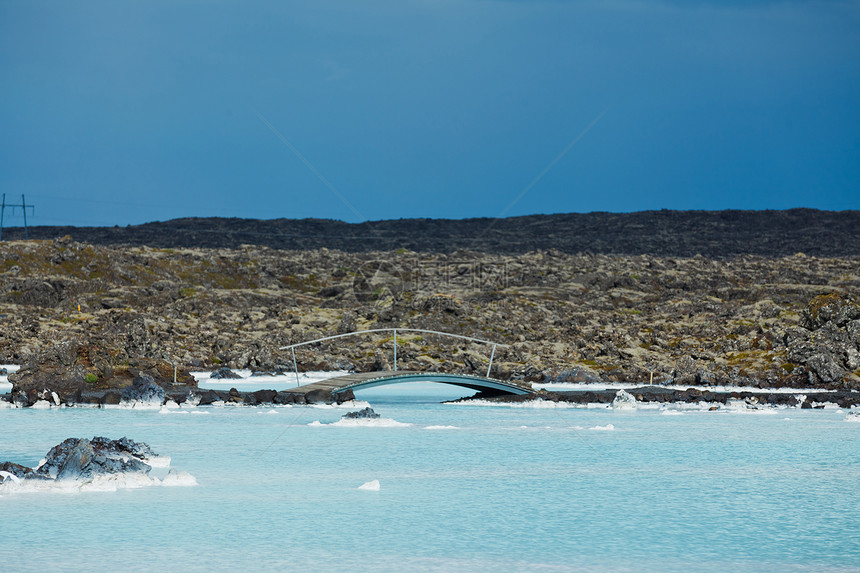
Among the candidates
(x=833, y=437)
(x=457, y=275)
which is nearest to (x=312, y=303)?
(x=457, y=275)

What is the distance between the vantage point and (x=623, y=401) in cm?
2762

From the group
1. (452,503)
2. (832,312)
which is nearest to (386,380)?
(452,503)

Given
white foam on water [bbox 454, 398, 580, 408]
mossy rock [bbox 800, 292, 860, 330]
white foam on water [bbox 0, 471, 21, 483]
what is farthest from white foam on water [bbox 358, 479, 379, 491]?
mossy rock [bbox 800, 292, 860, 330]

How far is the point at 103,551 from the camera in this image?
8969 mm

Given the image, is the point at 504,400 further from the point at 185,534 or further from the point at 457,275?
the point at 457,275

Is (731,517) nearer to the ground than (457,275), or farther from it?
nearer to the ground

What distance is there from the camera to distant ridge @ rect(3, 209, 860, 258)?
379 ft

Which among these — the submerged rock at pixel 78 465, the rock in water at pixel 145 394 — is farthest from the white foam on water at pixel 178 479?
the rock in water at pixel 145 394

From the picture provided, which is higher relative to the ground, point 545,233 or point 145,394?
point 545,233

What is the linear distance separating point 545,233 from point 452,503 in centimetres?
11953

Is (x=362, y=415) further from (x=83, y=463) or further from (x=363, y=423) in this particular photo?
(x=83, y=463)

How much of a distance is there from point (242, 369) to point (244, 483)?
2913 cm

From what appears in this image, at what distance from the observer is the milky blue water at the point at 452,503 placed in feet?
29.7

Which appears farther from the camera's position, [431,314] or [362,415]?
[431,314]
